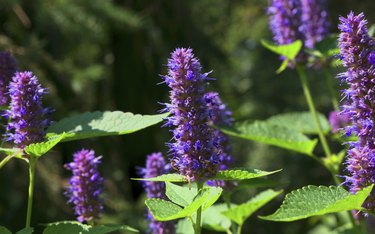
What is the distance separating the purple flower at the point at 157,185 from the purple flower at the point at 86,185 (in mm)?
231

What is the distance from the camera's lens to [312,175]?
8.96 m

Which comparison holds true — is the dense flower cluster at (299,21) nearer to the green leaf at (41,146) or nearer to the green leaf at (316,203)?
the green leaf at (316,203)

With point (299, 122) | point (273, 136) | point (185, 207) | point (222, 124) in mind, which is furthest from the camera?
point (299, 122)

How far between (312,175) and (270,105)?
3.64ft

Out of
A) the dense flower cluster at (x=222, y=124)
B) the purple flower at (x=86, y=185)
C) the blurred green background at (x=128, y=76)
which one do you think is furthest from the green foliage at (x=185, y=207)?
the blurred green background at (x=128, y=76)

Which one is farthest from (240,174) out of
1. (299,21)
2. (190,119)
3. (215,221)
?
(299,21)

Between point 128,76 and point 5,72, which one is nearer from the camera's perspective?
point 5,72

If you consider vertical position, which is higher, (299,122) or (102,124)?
(299,122)

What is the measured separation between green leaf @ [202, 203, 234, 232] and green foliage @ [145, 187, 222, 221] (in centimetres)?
110

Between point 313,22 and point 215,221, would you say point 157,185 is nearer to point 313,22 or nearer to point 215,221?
point 215,221

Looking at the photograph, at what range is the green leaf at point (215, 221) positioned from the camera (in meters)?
3.53

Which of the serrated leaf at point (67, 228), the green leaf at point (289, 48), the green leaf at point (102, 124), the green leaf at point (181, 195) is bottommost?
the serrated leaf at point (67, 228)

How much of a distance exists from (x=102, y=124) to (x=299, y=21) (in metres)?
1.81

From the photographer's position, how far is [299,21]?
14.2 ft
